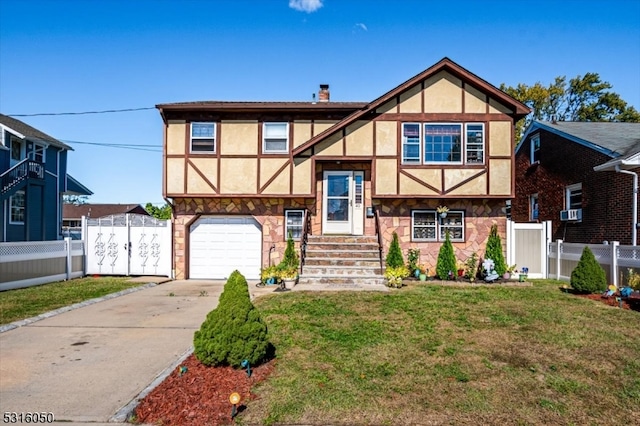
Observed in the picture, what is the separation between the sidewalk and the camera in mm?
4410

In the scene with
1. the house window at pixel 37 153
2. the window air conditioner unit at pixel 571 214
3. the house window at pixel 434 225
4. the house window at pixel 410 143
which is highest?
the house window at pixel 37 153

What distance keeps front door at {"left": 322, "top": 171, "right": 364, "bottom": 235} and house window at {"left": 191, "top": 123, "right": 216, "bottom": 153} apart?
414cm

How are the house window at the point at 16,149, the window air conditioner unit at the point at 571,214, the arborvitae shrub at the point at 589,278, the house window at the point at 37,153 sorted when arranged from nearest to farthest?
the arborvitae shrub at the point at 589,278
the window air conditioner unit at the point at 571,214
the house window at the point at 16,149
the house window at the point at 37,153

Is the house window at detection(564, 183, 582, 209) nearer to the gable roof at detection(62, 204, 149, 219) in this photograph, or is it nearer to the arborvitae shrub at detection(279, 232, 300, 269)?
the arborvitae shrub at detection(279, 232, 300, 269)

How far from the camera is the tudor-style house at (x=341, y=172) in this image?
13.9 meters

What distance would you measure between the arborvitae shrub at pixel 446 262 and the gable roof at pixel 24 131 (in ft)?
63.7

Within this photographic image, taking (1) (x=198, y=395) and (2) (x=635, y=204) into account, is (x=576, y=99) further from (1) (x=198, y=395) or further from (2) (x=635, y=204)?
(1) (x=198, y=395)

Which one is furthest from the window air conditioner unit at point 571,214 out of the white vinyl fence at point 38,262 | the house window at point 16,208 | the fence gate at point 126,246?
the house window at point 16,208

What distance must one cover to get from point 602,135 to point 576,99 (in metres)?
24.2

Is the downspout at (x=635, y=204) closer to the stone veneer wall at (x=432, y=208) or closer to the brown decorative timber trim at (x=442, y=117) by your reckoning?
the stone veneer wall at (x=432, y=208)

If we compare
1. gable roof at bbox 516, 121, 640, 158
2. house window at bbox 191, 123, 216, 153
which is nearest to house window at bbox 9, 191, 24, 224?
house window at bbox 191, 123, 216, 153

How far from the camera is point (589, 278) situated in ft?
33.8

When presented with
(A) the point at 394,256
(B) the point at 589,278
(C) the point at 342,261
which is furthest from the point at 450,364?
(A) the point at 394,256

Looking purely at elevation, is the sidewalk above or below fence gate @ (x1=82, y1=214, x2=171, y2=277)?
below
